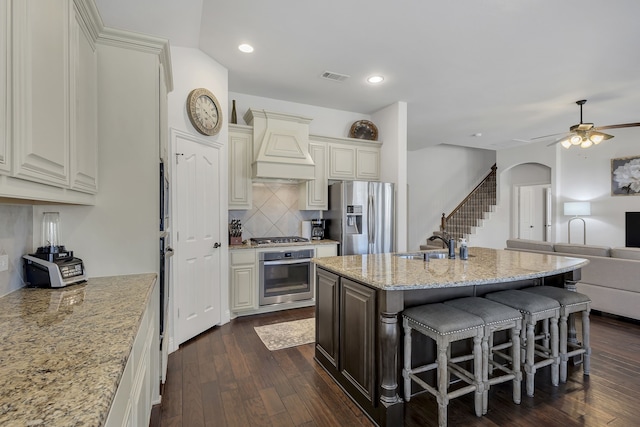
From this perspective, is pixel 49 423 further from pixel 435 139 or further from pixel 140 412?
pixel 435 139

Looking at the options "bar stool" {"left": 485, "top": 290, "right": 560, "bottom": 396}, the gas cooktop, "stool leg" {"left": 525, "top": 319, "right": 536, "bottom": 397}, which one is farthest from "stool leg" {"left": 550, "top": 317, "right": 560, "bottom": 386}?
the gas cooktop

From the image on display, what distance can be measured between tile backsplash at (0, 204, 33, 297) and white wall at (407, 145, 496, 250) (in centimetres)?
761

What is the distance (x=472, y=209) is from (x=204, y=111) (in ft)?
24.4

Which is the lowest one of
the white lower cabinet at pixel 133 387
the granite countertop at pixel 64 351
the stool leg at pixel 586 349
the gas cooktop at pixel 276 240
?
the stool leg at pixel 586 349

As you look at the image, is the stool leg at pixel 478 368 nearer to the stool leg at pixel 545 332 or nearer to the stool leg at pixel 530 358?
the stool leg at pixel 530 358

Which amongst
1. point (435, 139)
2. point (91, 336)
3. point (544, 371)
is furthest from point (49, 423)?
point (435, 139)

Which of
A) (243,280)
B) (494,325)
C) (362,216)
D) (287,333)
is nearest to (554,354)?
(494,325)

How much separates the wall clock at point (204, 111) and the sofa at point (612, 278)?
14.7 ft

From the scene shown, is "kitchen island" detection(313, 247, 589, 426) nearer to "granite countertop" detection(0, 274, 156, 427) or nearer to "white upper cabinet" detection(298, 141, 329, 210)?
"granite countertop" detection(0, 274, 156, 427)

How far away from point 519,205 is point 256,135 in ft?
23.7

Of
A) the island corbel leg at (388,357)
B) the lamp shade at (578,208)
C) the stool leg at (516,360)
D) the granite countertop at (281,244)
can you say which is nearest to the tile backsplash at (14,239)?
the island corbel leg at (388,357)

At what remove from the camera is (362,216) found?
4297 millimetres

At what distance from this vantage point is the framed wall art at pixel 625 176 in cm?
592

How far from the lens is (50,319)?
1.20m
